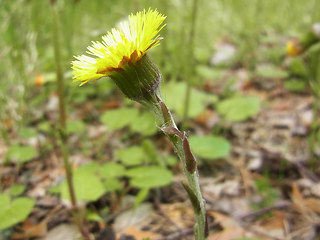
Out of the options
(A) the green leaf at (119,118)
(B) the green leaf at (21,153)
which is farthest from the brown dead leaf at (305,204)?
(B) the green leaf at (21,153)

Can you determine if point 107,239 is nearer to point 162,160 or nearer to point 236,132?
point 162,160

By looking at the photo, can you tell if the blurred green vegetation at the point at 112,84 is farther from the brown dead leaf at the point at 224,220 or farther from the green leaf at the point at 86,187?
the brown dead leaf at the point at 224,220

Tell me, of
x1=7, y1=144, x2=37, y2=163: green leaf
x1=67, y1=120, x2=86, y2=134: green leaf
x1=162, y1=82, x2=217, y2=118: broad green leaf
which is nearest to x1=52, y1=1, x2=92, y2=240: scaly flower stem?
x1=7, y1=144, x2=37, y2=163: green leaf

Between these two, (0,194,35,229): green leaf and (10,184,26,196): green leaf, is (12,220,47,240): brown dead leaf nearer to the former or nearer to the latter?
(0,194,35,229): green leaf

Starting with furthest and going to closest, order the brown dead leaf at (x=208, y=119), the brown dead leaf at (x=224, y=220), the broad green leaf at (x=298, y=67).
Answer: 1. the broad green leaf at (x=298, y=67)
2. the brown dead leaf at (x=208, y=119)
3. the brown dead leaf at (x=224, y=220)

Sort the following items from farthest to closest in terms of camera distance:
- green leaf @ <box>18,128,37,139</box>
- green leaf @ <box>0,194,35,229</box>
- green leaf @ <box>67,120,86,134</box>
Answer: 1. green leaf @ <box>67,120,86,134</box>
2. green leaf @ <box>18,128,37,139</box>
3. green leaf @ <box>0,194,35,229</box>

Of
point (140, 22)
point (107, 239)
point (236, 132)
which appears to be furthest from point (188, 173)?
point (236, 132)
